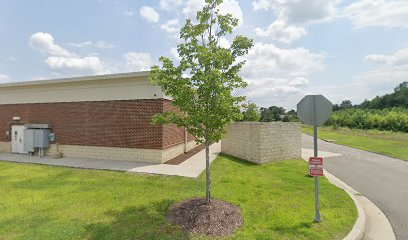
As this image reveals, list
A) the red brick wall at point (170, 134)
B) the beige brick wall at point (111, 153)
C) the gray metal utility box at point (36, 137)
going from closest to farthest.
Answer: the beige brick wall at point (111, 153) → the red brick wall at point (170, 134) → the gray metal utility box at point (36, 137)

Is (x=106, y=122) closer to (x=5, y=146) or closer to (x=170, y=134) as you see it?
(x=170, y=134)

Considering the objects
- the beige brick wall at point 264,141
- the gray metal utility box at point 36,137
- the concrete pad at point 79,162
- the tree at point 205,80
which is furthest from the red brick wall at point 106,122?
the tree at point 205,80

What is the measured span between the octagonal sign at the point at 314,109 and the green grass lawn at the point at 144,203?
2.62 metres

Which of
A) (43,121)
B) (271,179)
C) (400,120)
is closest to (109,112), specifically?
(43,121)

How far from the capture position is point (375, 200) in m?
8.54

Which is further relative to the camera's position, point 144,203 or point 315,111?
point 144,203

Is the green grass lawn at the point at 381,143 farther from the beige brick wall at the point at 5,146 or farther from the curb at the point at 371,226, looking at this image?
the beige brick wall at the point at 5,146

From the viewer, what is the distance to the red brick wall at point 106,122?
13.6m

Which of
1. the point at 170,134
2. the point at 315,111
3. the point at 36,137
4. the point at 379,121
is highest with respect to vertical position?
the point at 315,111

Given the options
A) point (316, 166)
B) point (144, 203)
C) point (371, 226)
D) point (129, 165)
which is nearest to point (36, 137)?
point (129, 165)

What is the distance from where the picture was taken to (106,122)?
1445 cm

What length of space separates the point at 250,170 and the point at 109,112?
8.78 meters

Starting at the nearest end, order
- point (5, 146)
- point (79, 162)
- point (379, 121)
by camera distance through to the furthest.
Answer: point (79, 162)
point (5, 146)
point (379, 121)

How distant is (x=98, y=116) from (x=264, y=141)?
32.8 ft
